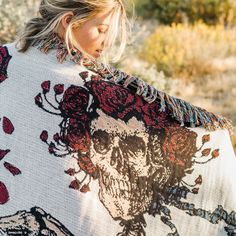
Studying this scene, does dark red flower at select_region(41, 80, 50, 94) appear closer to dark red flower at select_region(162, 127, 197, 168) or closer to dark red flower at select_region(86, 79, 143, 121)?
dark red flower at select_region(86, 79, 143, 121)

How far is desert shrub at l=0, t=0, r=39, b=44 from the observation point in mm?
6924

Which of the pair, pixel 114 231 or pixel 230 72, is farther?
pixel 230 72

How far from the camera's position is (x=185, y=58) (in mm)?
9734

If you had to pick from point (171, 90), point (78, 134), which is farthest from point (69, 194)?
point (171, 90)

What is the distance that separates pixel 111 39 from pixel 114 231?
3.23 ft

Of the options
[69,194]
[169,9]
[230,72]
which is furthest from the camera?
[169,9]

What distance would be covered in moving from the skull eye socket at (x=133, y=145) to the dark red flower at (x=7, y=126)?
56 centimetres

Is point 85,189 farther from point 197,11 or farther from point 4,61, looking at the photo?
point 197,11

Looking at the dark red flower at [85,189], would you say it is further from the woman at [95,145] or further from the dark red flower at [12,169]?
the dark red flower at [12,169]

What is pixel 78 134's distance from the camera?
3.52 meters

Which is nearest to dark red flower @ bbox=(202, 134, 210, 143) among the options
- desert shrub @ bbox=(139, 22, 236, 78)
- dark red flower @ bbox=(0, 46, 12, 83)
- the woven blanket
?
the woven blanket

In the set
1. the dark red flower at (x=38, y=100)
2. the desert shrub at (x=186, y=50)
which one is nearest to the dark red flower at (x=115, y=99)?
the dark red flower at (x=38, y=100)

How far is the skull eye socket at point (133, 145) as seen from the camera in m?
3.56

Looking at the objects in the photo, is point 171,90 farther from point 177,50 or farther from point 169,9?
point 169,9
